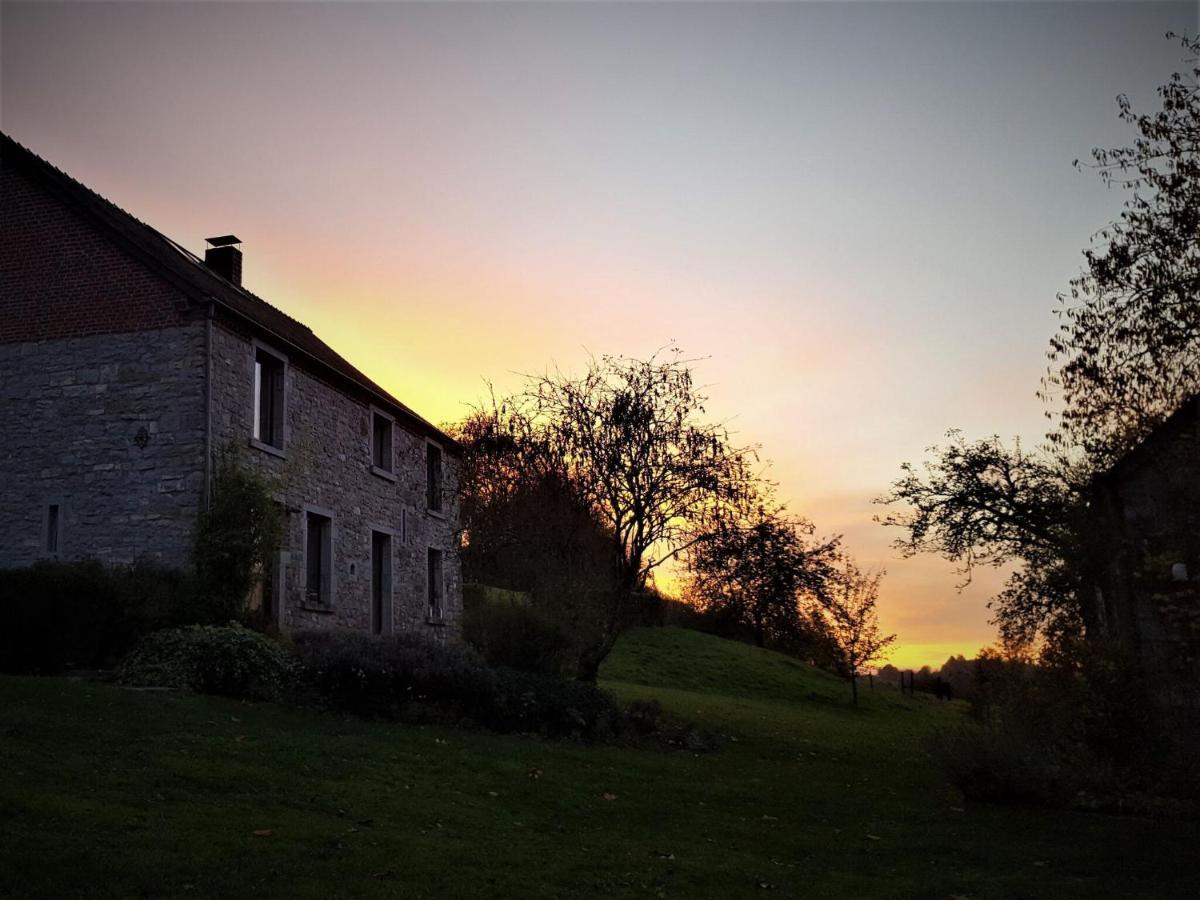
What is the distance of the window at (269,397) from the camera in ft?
65.3

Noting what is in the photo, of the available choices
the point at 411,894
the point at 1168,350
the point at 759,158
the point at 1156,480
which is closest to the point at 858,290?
the point at 759,158

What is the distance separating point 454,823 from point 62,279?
14.5 metres

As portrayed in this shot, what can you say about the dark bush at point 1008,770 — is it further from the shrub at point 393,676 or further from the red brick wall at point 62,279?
the red brick wall at point 62,279

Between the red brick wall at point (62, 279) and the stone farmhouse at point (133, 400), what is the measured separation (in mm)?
27

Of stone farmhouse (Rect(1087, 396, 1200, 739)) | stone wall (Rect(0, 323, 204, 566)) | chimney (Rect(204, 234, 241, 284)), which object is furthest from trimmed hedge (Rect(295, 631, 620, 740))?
chimney (Rect(204, 234, 241, 284))

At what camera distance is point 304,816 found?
9047 mm

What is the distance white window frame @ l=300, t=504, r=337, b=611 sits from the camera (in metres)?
20.4

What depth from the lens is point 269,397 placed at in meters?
20.3

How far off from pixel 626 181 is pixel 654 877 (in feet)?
38.4

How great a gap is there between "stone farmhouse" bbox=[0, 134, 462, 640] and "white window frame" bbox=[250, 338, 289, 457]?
3cm

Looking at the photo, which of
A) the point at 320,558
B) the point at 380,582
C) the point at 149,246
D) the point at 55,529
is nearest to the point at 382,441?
the point at 380,582

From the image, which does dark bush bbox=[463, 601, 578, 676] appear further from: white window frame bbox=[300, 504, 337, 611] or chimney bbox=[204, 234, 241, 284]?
chimney bbox=[204, 234, 241, 284]

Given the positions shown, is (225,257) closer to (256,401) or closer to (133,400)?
(256,401)

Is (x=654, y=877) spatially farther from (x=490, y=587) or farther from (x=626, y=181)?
(x=490, y=587)
